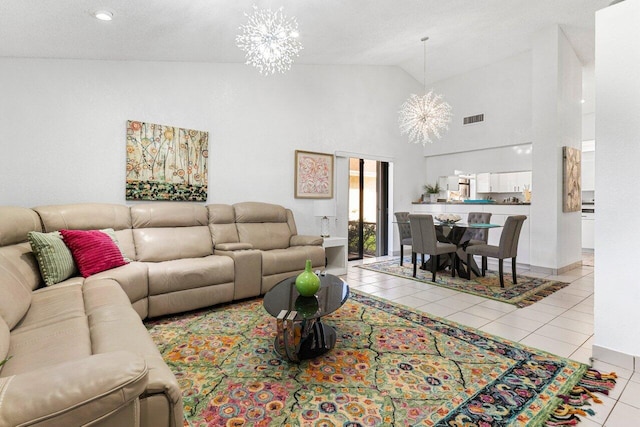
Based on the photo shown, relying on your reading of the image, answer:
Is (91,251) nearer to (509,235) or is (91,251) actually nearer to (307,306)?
(307,306)

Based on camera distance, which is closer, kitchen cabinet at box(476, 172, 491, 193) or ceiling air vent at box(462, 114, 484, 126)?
ceiling air vent at box(462, 114, 484, 126)

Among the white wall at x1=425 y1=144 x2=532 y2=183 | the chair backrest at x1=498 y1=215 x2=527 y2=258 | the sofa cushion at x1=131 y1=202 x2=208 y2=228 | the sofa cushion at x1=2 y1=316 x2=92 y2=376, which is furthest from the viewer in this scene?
the white wall at x1=425 y1=144 x2=532 y2=183

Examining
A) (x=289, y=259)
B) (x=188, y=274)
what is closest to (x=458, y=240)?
(x=289, y=259)

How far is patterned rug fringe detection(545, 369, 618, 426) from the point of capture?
163cm

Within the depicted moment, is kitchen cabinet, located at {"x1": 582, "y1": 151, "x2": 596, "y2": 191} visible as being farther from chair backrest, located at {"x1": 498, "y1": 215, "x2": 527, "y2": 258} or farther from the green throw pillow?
the green throw pillow

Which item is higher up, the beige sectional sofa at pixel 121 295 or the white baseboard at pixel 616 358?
the beige sectional sofa at pixel 121 295

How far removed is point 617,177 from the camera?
7.14ft

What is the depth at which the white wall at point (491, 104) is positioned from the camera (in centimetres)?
580

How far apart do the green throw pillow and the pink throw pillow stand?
81 mm

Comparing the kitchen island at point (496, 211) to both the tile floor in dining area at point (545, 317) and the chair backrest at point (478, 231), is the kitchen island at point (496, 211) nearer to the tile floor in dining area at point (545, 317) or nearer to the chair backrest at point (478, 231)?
the chair backrest at point (478, 231)

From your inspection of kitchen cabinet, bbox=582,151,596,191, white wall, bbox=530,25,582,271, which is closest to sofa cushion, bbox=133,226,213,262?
white wall, bbox=530,25,582,271

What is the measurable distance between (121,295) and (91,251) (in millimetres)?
822

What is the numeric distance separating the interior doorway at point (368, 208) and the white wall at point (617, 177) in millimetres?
4127

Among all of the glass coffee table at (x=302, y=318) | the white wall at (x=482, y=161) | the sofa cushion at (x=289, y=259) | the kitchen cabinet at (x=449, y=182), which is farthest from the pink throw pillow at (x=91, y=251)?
the white wall at (x=482, y=161)
